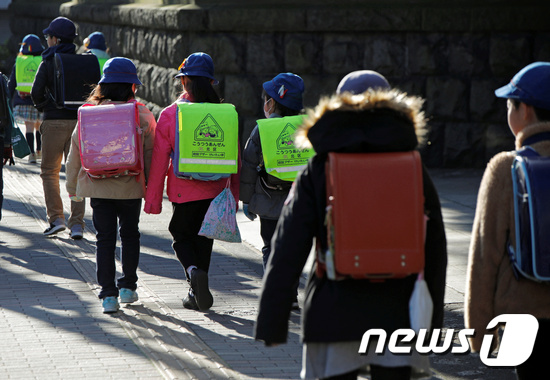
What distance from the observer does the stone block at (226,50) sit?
1313cm

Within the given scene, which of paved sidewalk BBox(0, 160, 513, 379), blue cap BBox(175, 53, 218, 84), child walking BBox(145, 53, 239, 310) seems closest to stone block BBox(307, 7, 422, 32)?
paved sidewalk BBox(0, 160, 513, 379)

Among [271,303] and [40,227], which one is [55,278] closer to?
[40,227]

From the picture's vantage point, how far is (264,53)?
13.1 meters

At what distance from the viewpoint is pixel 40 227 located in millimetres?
9773

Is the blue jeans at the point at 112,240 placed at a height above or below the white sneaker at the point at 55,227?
above

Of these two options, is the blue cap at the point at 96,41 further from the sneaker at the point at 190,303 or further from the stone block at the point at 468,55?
the sneaker at the point at 190,303

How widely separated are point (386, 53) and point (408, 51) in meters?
0.31

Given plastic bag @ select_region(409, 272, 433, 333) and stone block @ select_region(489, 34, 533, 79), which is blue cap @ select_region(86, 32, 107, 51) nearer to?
stone block @ select_region(489, 34, 533, 79)

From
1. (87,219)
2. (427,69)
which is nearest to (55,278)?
(87,219)

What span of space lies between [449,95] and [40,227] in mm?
5984

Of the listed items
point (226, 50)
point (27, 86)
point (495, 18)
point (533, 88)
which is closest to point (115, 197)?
point (533, 88)

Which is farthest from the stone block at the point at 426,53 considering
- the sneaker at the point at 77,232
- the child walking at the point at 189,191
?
the child walking at the point at 189,191

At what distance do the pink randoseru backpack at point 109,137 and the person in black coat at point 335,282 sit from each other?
3140 millimetres

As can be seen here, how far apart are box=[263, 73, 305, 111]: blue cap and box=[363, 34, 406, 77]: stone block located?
21.4 feet
